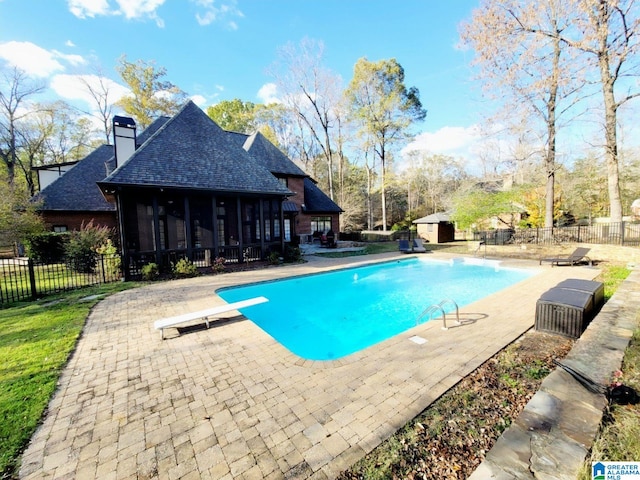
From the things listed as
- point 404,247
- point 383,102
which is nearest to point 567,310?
point 404,247

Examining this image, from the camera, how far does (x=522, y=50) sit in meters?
12.7

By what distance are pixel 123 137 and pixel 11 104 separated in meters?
19.1

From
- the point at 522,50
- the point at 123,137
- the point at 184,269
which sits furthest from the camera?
the point at 522,50

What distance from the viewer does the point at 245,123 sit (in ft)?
110

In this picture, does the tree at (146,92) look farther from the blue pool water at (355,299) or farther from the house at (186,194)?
the blue pool water at (355,299)

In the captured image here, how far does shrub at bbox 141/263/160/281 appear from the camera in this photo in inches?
387

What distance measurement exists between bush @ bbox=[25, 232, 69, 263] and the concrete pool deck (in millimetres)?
11898

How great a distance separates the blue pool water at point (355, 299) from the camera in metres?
6.33

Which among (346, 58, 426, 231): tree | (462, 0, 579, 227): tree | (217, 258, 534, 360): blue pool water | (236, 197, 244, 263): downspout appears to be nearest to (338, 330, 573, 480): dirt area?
(217, 258, 534, 360): blue pool water

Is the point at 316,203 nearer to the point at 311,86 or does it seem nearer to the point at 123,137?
the point at 311,86

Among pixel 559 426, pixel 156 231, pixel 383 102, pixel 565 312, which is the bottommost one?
pixel 559 426

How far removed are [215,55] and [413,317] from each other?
1943cm

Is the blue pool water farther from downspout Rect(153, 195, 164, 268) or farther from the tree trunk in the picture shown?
the tree trunk

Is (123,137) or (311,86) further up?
(311,86)
